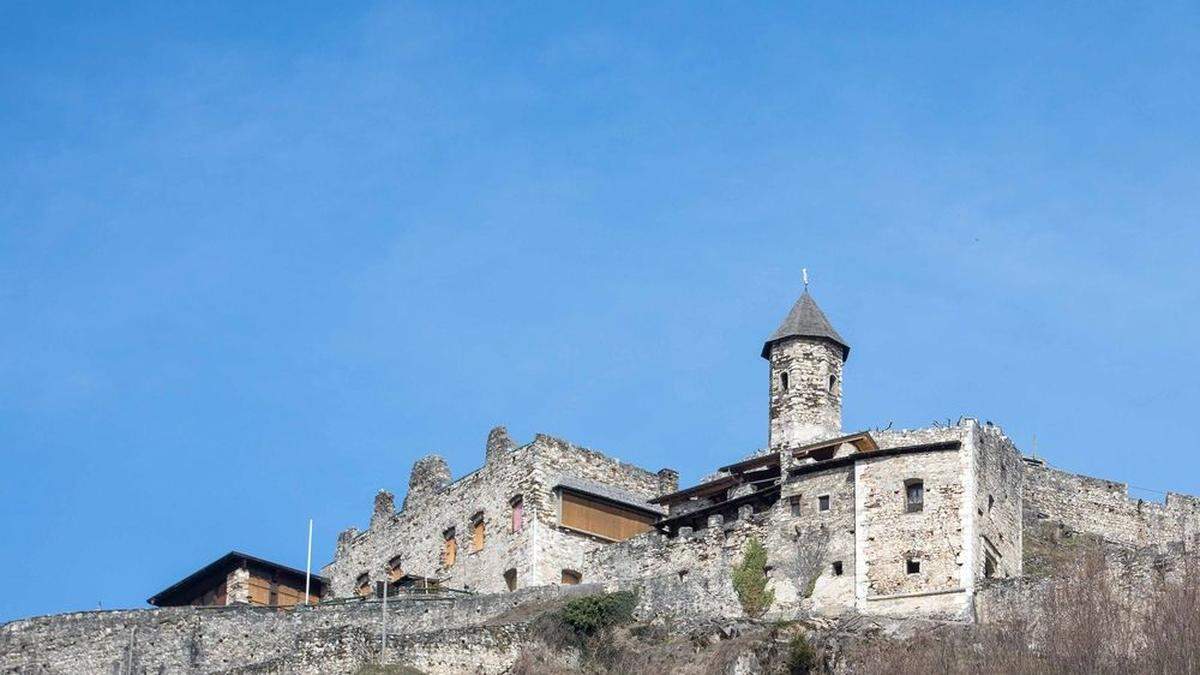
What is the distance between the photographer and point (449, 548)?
94.5 meters

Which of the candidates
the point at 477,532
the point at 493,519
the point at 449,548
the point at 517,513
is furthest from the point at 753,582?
the point at 449,548

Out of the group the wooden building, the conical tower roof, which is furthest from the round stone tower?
the wooden building

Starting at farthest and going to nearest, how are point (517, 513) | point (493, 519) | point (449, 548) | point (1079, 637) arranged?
point (449, 548) → point (493, 519) → point (517, 513) → point (1079, 637)

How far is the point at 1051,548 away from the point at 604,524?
46.4ft

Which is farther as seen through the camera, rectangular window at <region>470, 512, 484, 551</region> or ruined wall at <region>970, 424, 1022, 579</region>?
rectangular window at <region>470, 512, 484, 551</region>

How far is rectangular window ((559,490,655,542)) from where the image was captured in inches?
3605

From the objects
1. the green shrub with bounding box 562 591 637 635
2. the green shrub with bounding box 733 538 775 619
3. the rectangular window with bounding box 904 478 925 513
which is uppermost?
the rectangular window with bounding box 904 478 925 513

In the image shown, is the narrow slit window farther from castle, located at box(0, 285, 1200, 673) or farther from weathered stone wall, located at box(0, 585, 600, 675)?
weathered stone wall, located at box(0, 585, 600, 675)

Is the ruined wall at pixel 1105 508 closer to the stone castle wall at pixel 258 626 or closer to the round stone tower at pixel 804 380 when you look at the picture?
the round stone tower at pixel 804 380

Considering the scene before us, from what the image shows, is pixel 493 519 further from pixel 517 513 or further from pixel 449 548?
pixel 449 548

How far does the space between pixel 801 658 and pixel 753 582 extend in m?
7.01

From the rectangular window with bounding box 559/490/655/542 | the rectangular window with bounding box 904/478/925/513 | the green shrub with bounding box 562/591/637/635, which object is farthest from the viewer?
the rectangular window with bounding box 559/490/655/542

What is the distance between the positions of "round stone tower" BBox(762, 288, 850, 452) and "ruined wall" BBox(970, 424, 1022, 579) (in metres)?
6.16

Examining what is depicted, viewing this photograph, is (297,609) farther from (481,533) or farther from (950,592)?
(950,592)
